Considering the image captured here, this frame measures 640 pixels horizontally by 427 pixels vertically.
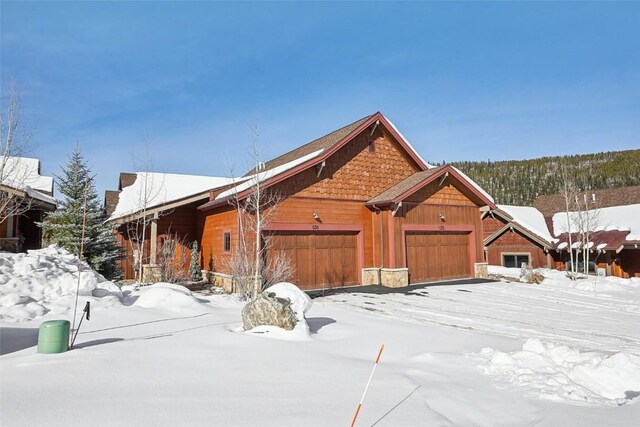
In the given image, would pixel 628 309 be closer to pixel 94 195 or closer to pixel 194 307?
pixel 194 307

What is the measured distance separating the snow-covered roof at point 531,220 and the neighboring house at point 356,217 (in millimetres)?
10053

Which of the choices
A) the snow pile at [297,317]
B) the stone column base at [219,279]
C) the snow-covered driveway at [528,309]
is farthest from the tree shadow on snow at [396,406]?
the stone column base at [219,279]

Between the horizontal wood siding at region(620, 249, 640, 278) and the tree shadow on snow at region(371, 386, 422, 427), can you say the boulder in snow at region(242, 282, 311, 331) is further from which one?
the horizontal wood siding at region(620, 249, 640, 278)

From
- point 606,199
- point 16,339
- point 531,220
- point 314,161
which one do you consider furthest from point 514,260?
point 16,339

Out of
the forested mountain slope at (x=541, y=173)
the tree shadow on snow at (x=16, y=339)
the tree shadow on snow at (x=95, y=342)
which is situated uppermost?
the forested mountain slope at (x=541, y=173)

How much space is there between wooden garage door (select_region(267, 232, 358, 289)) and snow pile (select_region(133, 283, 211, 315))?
16.4 feet

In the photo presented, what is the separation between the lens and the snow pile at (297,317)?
23.5ft

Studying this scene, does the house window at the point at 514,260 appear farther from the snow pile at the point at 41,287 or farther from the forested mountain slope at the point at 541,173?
the forested mountain slope at the point at 541,173

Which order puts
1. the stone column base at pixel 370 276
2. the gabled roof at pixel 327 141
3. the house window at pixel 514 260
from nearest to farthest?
the stone column base at pixel 370 276
the gabled roof at pixel 327 141
the house window at pixel 514 260

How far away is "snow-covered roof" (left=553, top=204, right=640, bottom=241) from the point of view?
2436 centimetres

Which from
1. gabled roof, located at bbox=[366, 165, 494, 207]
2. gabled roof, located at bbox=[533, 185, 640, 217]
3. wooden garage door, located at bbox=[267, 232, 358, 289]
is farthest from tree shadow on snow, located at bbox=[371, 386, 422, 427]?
gabled roof, located at bbox=[533, 185, 640, 217]

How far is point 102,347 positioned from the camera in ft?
18.9

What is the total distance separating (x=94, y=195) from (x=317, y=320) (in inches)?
433

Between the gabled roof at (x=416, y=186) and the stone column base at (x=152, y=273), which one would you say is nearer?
the stone column base at (x=152, y=273)
